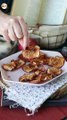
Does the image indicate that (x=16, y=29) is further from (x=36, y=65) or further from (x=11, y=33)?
(x=36, y=65)

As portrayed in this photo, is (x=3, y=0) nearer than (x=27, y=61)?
No

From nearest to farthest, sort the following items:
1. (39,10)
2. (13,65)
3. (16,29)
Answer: (16,29), (13,65), (39,10)

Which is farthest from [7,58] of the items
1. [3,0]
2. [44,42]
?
[3,0]

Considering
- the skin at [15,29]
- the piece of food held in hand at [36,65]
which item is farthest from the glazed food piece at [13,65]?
the skin at [15,29]

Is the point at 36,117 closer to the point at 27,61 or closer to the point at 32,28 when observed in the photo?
the point at 27,61

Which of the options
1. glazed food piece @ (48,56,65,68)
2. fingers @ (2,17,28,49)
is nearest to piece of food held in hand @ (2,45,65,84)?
glazed food piece @ (48,56,65,68)

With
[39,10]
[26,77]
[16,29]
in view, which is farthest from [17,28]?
[39,10]
